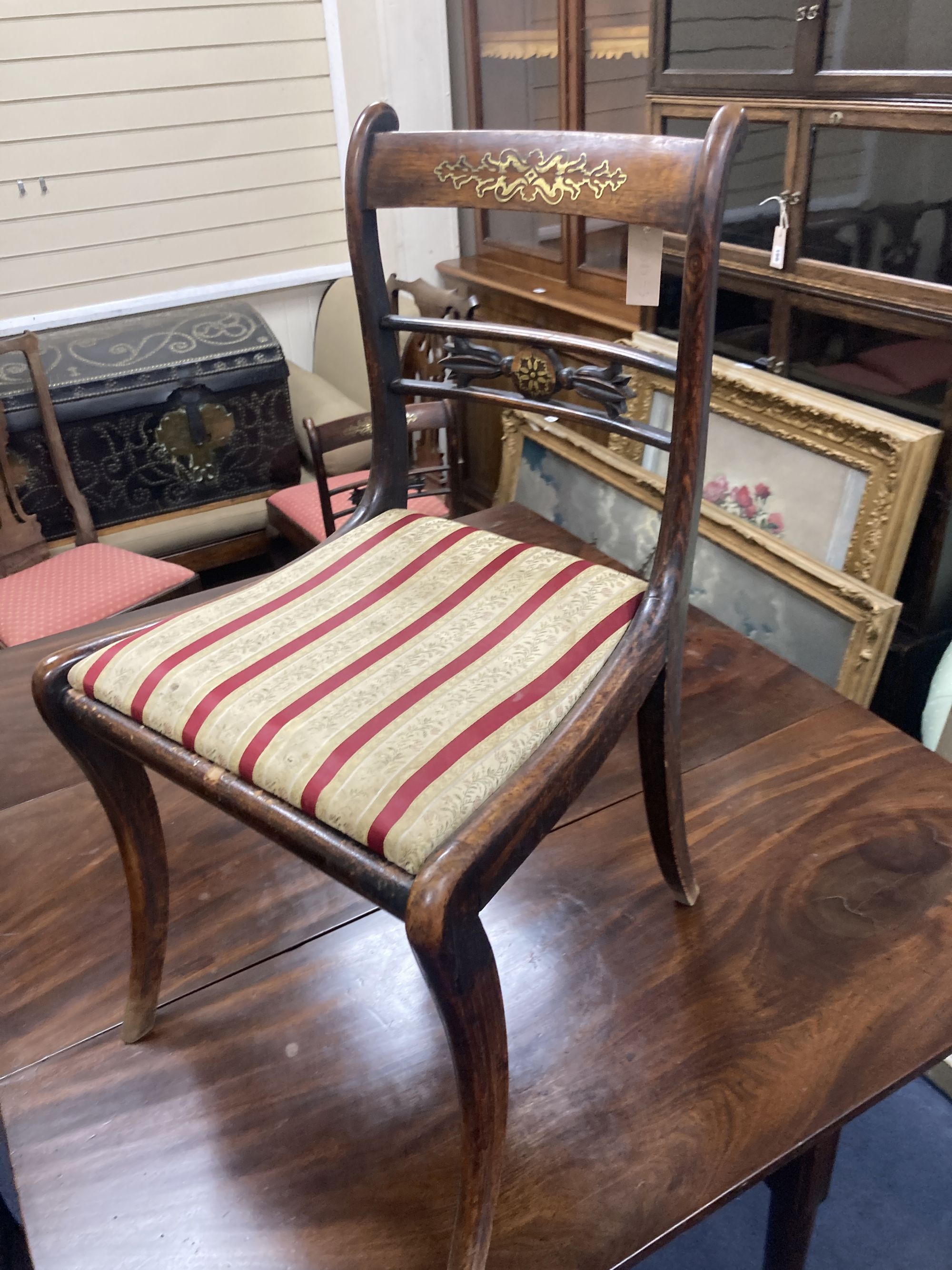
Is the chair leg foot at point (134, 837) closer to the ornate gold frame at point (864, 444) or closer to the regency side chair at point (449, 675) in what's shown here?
the regency side chair at point (449, 675)

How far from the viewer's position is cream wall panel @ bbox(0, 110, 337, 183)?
92.1 inches

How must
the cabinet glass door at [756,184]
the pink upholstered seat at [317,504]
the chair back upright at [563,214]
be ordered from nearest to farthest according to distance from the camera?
the chair back upright at [563,214], the cabinet glass door at [756,184], the pink upholstered seat at [317,504]

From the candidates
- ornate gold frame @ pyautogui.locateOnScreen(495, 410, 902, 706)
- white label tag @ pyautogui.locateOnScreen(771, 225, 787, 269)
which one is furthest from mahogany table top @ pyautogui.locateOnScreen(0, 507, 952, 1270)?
white label tag @ pyautogui.locateOnScreen(771, 225, 787, 269)

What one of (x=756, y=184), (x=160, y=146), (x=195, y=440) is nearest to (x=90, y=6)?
(x=160, y=146)

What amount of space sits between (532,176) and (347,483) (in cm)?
131

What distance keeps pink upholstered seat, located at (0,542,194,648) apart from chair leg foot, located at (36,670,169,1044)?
96 centimetres

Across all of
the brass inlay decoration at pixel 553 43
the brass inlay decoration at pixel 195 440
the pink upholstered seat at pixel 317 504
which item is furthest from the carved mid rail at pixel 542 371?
the brass inlay decoration at pixel 195 440

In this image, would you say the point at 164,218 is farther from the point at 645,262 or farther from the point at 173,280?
the point at 645,262

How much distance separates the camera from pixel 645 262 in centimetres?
83

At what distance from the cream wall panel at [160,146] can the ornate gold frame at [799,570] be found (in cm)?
137

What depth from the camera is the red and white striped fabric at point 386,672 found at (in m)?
0.66

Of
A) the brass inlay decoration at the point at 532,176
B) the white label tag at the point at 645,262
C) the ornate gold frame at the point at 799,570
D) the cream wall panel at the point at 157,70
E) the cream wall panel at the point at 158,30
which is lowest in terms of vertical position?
the ornate gold frame at the point at 799,570

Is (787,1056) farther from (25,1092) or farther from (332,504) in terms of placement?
(332,504)

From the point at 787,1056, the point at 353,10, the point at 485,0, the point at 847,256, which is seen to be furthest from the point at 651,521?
the point at 353,10
